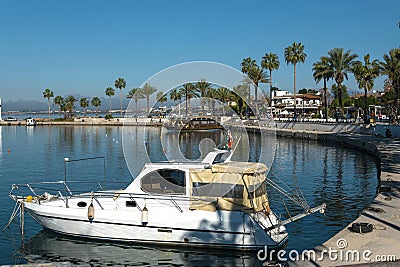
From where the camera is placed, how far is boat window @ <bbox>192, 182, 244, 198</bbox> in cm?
1470

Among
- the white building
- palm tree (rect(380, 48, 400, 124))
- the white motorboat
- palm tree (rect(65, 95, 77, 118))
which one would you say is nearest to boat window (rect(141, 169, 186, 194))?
the white motorboat

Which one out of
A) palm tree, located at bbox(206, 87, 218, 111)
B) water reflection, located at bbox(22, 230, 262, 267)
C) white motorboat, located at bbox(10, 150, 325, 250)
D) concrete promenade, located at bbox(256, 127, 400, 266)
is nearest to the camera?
concrete promenade, located at bbox(256, 127, 400, 266)

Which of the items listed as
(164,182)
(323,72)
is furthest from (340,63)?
(164,182)

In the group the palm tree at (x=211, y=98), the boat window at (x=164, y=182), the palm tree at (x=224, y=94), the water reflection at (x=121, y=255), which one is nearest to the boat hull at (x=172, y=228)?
the water reflection at (x=121, y=255)

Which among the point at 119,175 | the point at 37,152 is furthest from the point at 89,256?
the point at 37,152

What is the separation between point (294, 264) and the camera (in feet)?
35.0

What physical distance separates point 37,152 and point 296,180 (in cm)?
3448

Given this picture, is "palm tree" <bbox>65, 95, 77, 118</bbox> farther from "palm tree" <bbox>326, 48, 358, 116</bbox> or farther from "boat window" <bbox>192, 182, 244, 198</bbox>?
"boat window" <bbox>192, 182, 244, 198</bbox>

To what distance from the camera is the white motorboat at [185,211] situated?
47.1 feet

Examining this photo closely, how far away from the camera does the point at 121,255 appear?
48.7 feet

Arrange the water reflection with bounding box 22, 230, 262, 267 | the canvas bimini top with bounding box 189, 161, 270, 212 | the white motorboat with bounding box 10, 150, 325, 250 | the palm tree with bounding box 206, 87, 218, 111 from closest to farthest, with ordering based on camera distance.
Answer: the water reflection with bounding box 22, 230, 262, 267 → the white motorboat with bounding box 10, 150, 325, 250 → the canvas bimini top with bounding box 189, 161, 270, 212 → the palm tree with bounding box 206, 87, 218, 111

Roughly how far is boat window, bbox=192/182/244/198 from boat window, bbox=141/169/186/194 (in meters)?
0.52

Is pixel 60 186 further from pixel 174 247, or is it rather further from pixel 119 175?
pixel 174 247

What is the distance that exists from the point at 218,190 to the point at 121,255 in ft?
12.9
